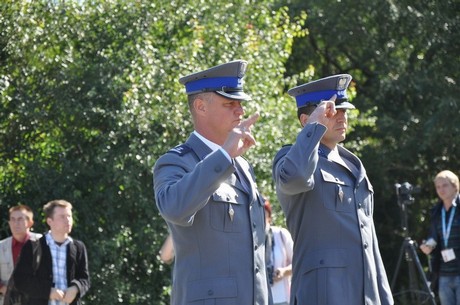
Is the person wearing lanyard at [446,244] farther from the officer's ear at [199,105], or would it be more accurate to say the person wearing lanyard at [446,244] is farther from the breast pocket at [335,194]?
the officer's ear at [199,105]

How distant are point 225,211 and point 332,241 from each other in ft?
3.11

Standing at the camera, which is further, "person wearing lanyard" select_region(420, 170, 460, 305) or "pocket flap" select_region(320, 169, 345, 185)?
"person wearing lanyard" select_region(420, 170, 460, 305)

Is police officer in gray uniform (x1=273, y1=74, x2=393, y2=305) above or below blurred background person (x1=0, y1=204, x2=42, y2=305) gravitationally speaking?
below

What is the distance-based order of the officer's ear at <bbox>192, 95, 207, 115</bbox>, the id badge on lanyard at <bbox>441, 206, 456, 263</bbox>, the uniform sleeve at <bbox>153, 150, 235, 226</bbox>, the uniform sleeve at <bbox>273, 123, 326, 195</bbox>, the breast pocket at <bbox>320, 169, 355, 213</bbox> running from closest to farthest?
the uniform sleeve at <bbox>153, 150, 235, 226</bbox>, the officer's ear at <bbox>192, 95, 207, 115</bbox>, the uniform sleeve at <bbox>273, 123, 326, 195</bbox>, the breast pocket at <bbox>320, 169, 355, 213</bbox>, the id badge on lanyard at <bbox>441, 206, 456, 263</bbox>

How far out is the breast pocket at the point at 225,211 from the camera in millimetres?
4410

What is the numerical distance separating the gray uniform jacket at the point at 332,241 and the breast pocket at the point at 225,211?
1.69 feet

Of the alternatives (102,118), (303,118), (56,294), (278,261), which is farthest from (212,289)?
(102,118)

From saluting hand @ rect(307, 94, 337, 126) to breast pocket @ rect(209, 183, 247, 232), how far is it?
609 mm

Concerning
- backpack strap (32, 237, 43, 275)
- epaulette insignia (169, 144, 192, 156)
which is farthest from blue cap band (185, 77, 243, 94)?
backpack strap (32, 237, 43, 275)

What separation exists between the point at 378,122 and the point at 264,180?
5269 mm

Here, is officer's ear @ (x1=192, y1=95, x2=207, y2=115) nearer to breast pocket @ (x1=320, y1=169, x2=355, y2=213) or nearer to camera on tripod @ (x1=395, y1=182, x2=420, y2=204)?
breast pocket @ (x1=320, y1=169, x2=355, y2=213)

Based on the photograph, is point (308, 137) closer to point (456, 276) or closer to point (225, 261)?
point (225, 261)

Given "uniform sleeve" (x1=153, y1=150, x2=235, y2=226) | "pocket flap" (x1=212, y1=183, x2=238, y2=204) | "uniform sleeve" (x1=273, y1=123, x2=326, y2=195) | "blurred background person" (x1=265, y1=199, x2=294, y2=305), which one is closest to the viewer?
"uniform sleeve" (x1=153, y1=150, x2=235, y2=226)

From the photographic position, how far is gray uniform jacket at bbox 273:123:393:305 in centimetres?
512
